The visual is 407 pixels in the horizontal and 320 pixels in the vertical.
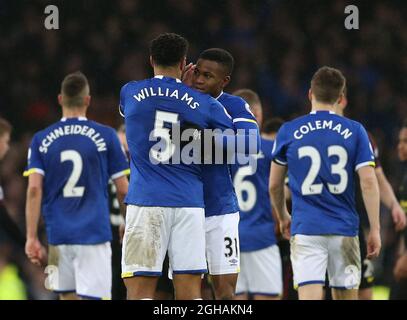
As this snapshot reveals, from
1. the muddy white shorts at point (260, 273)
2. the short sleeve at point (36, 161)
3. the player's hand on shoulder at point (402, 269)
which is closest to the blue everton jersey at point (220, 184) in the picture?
the short sleeve at point (36, 161)

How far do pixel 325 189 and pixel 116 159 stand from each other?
1.75 meters

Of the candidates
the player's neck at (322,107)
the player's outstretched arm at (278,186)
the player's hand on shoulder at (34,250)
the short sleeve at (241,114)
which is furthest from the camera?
the player's hand on shoulder at (34,250)

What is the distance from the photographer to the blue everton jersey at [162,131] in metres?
5.08

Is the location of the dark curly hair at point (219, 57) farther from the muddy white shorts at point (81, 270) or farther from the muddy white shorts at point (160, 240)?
the muddy white shorts at point (81, 270)

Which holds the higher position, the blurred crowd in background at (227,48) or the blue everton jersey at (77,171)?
the blurred crowd in background at (227,48)

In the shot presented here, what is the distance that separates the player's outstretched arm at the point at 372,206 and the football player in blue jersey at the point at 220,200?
43.9 inches

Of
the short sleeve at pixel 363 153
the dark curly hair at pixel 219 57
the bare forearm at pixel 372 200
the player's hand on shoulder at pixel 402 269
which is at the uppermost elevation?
the dark curly hair at pixel 219 57

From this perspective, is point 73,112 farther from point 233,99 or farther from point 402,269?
point 402,269

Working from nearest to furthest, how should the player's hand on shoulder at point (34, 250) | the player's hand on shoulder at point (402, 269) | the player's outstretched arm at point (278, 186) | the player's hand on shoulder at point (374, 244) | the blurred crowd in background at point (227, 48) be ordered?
the player's hand on shoulder at point (374, 244) → the player's outstretched arm at point (278, 186) → the player's hand on shoulder at point (34, 250) → the player's hand on shoulder at point (402, 269) → the blurred crowd in background at point (227, 48)

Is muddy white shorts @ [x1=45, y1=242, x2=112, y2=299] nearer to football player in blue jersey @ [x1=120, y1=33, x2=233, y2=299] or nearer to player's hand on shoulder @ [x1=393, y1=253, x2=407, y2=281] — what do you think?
football player in blue jersey @ [x1=120, y1=33, x2=233, y2=299]

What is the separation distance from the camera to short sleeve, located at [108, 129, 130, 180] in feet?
23.5

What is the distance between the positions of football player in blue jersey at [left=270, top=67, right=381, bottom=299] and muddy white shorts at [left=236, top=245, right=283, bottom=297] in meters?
1.72

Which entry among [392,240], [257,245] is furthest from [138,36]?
[257,245]
